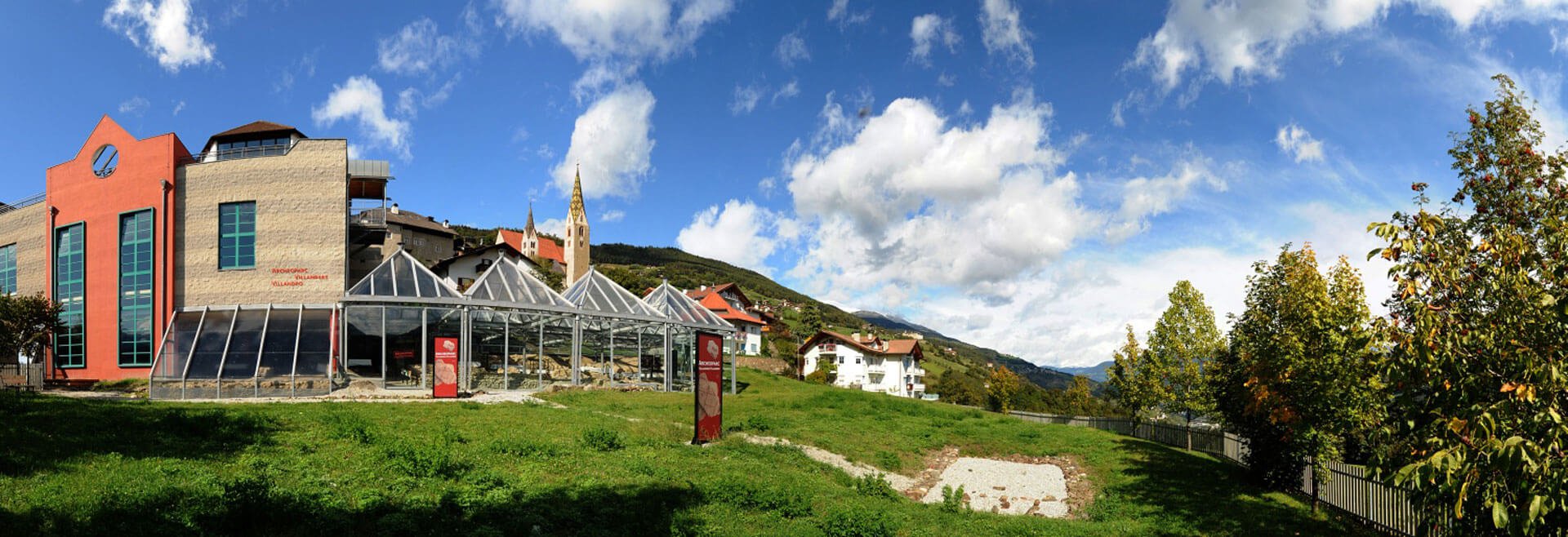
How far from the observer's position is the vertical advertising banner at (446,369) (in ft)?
87.9

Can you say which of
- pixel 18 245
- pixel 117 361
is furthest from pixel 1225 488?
pixel 18 245

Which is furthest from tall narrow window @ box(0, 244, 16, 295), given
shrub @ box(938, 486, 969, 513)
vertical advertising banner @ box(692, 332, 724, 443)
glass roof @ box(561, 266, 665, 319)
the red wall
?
shrub @ box(938, 486, 969, 513)

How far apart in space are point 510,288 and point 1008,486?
23.1m

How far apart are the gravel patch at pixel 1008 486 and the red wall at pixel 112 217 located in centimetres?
3435

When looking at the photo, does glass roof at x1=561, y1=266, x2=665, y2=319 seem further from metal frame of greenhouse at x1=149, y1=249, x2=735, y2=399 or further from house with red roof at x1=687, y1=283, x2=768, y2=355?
house with red roof at x1=687, y1=283, x2=768, y2=355

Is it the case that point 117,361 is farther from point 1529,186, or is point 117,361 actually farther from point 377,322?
point 1529,186

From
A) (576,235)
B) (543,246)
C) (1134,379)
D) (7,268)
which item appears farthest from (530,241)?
(1134,379)

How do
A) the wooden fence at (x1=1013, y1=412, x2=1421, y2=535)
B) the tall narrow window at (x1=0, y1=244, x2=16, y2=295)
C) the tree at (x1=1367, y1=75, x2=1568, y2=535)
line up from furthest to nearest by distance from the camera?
the tall narrow window at (x1=0, y1=244, x2=16, y2=295)
the wooden fence at (x1=1013, y1=412, x2=1421, y2=535)
the tree at (x1=1367, y1=75, x2=1568, y2=535)

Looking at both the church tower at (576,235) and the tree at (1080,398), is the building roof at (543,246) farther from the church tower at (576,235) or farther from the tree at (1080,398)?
the tree at (1080,398)

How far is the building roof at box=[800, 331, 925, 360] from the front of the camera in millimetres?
80062

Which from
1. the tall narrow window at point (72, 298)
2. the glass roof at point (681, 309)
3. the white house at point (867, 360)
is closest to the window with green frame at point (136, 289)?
the tall narrow window at point (72, 298)

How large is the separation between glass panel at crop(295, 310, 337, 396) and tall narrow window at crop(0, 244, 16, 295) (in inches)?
1046

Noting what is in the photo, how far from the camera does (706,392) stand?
787 inches

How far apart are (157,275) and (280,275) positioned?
592 cm
